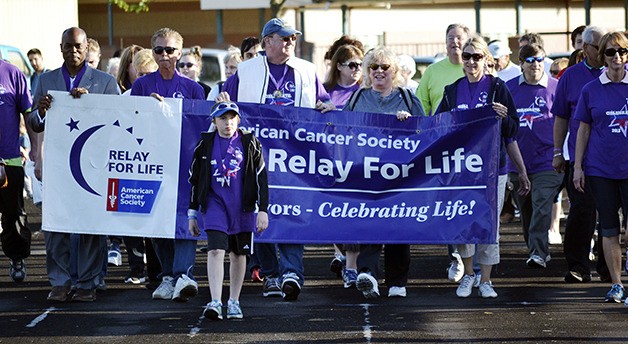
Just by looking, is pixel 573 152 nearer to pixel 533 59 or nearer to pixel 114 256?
pixel 533 59

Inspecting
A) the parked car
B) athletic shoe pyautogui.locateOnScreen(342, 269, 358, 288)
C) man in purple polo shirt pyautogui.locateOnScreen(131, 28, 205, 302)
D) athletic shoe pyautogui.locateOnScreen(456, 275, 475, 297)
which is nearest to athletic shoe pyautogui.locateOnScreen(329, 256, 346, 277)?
athletic shoe pyautogui.locateOnScreen(342, 269, 358, 288)

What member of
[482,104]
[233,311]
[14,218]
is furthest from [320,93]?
[14,218]

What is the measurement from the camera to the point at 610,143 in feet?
36.2

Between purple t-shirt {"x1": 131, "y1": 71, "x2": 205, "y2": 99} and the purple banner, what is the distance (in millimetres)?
201

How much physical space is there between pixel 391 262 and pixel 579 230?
6.16ft

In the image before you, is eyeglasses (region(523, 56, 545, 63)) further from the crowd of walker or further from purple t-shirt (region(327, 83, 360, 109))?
purple t-shirt (region(327, 83, 360, 109))

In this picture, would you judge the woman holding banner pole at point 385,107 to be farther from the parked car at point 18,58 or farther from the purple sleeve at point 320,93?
the parked car at point 18,58

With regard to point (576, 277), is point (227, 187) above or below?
above

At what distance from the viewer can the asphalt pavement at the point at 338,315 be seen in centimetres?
959

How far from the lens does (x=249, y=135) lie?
1059cm

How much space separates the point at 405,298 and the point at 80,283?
250 centimetres

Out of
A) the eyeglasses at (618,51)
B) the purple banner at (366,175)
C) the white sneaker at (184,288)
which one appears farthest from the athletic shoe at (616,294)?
the white sneaker at (184,288)

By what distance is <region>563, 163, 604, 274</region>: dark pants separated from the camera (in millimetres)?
12352

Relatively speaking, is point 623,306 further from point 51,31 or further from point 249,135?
point 51,31
